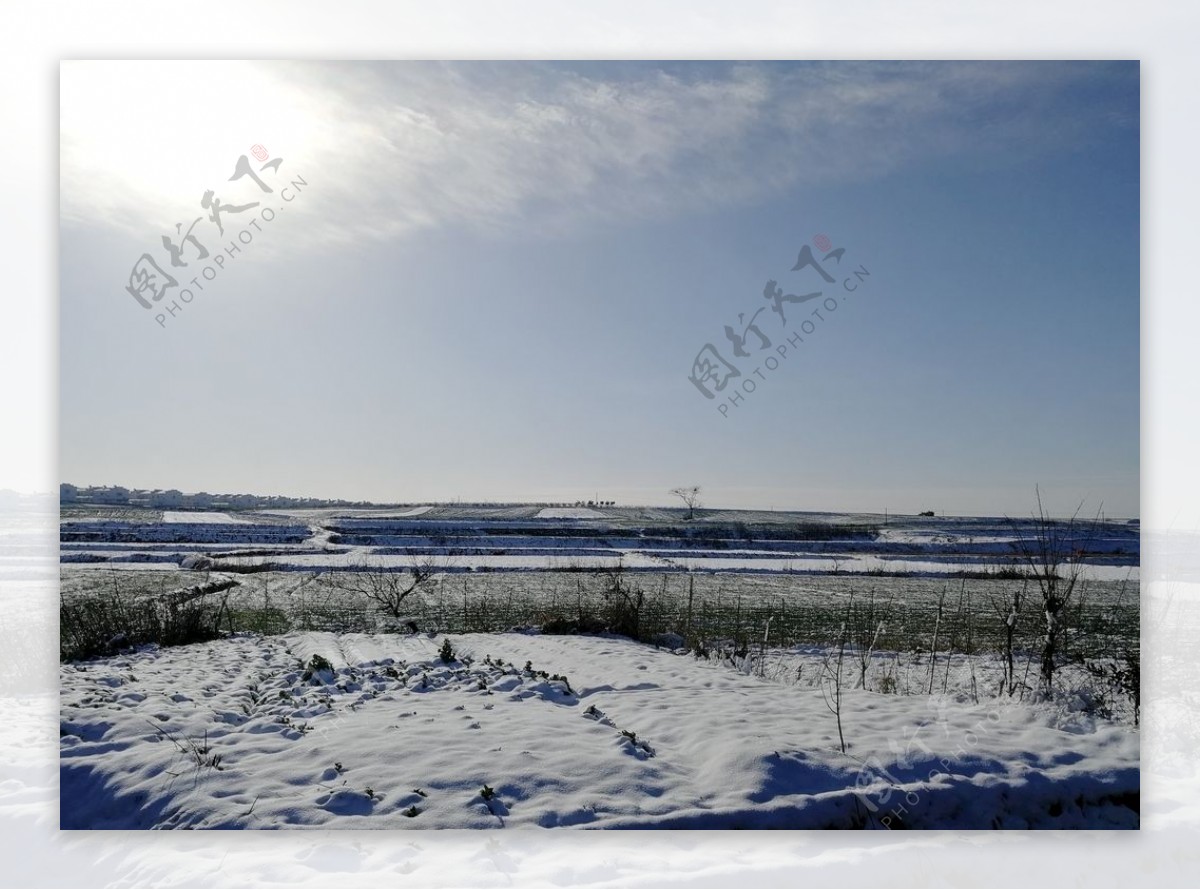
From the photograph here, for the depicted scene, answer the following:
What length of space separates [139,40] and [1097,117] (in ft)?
16.9

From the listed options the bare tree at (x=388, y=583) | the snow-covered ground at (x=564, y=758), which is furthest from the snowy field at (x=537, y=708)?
the bare tree at (x=388, y=583)

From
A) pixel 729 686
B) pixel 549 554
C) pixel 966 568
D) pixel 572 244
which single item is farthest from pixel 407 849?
pixel 966 568

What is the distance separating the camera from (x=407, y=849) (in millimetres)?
3430

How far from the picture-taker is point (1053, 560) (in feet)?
15.0

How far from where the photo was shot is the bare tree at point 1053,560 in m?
4.19

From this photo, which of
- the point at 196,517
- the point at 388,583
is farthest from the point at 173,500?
the point at 388,583

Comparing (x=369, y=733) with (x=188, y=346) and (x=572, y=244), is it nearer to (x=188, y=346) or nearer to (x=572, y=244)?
(x=188, y=346)

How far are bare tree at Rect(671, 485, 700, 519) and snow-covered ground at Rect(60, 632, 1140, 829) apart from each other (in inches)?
46.1

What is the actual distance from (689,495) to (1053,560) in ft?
7.33

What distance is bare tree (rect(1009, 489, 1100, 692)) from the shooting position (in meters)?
4.19

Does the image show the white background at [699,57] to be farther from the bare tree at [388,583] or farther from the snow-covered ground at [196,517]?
the bare tree at [388,583]

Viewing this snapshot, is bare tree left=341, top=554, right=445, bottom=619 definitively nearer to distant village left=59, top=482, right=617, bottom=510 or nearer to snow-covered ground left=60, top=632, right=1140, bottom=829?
distant village left=59, top=482, right=617, bottom=510

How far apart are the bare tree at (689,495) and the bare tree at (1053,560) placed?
186 centimetres

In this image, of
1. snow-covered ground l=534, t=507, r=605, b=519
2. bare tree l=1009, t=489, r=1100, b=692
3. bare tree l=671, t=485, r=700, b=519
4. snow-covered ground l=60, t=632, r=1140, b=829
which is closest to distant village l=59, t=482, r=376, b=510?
snow-covered ground l=60, t=632, r=1140, b=829
